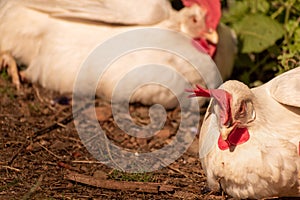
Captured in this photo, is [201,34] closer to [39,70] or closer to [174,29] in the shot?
[174,29]

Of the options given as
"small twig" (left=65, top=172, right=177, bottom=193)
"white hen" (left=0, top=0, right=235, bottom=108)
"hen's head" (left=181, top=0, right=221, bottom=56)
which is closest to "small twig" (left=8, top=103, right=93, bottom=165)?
"white hen" (left=0, top=0, right=235, bottom=108)

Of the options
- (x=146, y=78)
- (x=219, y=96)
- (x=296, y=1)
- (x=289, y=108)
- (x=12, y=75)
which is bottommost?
(x=12, y=75)

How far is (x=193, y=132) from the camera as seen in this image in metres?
4.04

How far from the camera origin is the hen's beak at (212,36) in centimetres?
418

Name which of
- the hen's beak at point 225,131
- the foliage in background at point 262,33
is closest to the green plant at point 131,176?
the hen's beak at point 225,131

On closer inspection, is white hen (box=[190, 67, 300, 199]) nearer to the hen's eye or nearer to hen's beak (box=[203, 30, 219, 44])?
the hen's eye

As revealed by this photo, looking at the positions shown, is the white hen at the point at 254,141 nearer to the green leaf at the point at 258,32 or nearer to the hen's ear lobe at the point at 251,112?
the hen's ear lobe at the point at 251,112

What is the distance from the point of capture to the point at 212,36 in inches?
165

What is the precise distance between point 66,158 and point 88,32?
102 centimetres

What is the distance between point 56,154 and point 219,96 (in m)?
1.27

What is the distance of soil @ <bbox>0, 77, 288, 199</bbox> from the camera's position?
10.2 ft

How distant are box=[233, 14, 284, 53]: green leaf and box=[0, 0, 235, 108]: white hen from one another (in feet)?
0.36

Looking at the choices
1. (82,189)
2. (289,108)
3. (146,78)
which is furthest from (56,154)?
(289,108)

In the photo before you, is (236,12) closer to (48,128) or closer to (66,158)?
(48,128)
